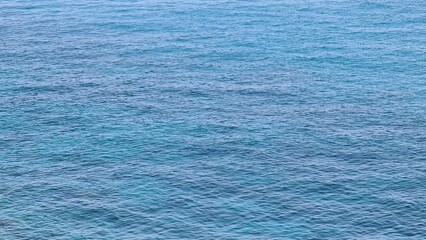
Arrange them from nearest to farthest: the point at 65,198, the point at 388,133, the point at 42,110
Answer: the point at 65,198
the point at 388,133
the point at 42,110

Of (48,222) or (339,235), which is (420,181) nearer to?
(339,235)

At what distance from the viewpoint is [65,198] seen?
136500 millimetres

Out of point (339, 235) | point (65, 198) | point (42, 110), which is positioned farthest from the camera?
point (42, 110)

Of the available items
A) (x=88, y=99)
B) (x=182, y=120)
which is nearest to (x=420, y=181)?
(x=182, y=120)

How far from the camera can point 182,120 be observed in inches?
6831

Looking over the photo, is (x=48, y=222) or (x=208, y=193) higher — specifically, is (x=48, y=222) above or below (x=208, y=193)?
below

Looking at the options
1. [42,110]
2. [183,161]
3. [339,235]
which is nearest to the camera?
[339,235]

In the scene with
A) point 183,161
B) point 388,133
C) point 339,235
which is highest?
point 388,133

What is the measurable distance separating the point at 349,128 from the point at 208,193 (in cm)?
4343

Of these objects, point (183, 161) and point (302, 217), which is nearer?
point (302, 217)

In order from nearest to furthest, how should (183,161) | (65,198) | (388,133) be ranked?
Result: 1. (65,198)
2. (183,161)
3. (388,133)

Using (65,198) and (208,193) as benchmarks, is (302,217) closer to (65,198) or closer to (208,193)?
(208,193)

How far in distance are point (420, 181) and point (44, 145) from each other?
78082 millimetres

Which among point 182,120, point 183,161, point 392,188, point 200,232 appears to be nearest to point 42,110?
point 182,120
